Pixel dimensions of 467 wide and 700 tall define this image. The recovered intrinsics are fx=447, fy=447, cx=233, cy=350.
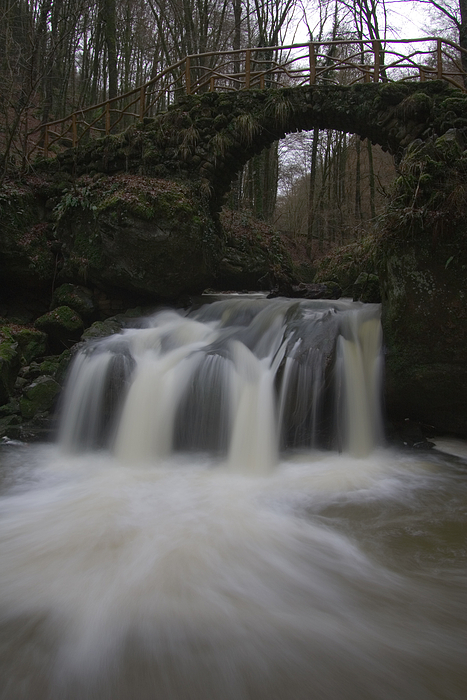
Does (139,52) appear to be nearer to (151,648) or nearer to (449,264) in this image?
(449,264)

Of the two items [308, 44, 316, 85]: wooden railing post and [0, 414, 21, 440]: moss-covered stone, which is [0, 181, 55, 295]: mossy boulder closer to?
[0, 414, 21, 440]: moss-covered stone

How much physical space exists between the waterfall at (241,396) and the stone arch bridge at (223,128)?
14.8 ft

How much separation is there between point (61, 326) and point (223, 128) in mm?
5452

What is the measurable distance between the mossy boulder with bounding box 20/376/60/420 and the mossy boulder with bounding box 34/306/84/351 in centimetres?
196

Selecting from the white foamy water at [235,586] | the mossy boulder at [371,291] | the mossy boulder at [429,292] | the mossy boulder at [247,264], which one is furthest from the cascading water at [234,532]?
the mossy boulder at [247,264]

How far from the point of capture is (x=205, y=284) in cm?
1014

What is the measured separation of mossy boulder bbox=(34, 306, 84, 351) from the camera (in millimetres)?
8727

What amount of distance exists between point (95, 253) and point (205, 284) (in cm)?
246

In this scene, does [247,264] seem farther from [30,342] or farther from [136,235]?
[30,342]

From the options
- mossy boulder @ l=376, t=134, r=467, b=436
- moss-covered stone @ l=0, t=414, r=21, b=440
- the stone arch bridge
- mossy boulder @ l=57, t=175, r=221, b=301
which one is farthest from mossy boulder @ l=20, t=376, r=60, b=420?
the stone arch bridge

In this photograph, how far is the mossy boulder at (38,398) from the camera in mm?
6797

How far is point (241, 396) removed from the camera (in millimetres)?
6219

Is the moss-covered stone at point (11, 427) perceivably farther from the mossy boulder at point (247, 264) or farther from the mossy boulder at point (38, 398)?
the mossy boulder at point (247, 264)

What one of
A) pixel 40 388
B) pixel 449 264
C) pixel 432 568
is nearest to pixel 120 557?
pixel 432 568
